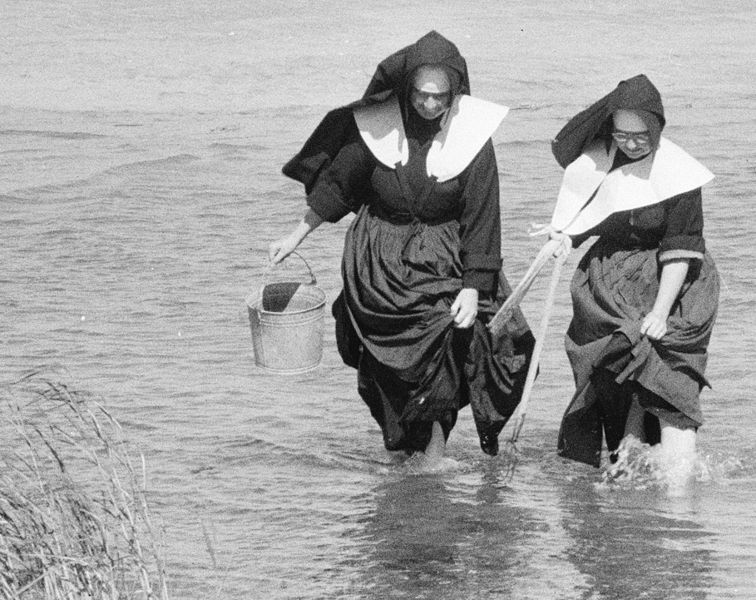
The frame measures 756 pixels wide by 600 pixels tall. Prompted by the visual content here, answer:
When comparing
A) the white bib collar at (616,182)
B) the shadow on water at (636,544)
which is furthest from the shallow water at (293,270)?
the white bib collar at (616,182)

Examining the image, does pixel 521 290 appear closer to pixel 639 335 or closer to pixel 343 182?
pixel 639 335

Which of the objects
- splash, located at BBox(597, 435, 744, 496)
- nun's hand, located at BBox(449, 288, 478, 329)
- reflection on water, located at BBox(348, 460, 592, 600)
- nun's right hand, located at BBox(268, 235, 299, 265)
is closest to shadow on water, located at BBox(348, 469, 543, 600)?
reflection on water, located at BBox(348, 460, 592, 600)

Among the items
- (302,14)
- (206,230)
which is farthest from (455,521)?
(302,14)

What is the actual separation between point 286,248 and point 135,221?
16.3 feet

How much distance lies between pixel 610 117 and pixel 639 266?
592mm

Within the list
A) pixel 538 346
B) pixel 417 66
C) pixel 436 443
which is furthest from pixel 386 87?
pixel 436 443

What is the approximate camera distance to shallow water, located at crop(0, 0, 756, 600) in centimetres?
617

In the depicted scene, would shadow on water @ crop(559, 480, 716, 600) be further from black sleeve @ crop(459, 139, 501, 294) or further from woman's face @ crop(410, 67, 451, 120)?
woman's face @ crop(410, 67, 451, 120)

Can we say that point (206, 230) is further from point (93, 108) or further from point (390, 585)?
point (390, 585)

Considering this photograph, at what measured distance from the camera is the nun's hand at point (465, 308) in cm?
676

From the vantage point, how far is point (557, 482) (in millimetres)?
7023

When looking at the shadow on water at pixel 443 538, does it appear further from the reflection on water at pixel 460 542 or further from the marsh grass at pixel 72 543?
the marsh grass at pixel 72 543

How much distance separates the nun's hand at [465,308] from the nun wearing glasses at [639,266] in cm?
39

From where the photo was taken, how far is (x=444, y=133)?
266 inches
